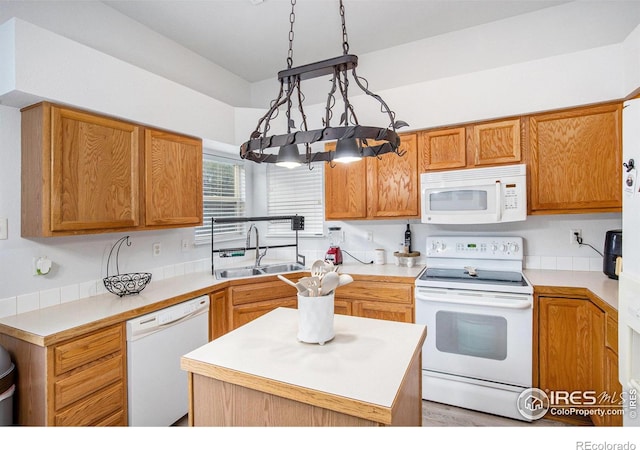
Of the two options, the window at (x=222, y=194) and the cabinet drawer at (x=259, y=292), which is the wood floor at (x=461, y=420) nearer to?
the cabinet drawer at (x=259, y=292)

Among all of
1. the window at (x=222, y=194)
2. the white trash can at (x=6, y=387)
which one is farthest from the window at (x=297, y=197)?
the white trash can at (x=6, y=387)

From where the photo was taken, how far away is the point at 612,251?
224 centimetres

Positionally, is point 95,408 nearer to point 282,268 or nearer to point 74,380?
point 74,380

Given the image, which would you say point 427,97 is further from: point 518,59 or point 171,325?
point 171,325

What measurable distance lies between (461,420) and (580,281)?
1.23m

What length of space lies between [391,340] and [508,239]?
1.84m

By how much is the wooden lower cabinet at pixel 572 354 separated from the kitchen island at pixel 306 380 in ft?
4.02

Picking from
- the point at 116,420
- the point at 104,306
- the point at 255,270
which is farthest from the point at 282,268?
the point at 116,420

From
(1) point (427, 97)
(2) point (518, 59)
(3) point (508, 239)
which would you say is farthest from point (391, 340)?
(2) point (518, 59)

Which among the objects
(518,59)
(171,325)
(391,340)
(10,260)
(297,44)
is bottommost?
(171,325)

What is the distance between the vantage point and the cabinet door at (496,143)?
247 centimetres

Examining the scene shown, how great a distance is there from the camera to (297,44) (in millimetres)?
3020

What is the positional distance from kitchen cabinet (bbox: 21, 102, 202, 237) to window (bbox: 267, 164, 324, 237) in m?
1.27

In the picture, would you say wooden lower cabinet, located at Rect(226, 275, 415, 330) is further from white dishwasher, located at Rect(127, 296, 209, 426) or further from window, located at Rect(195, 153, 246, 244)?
window, located at Rect(195, 153, 246, 244)
